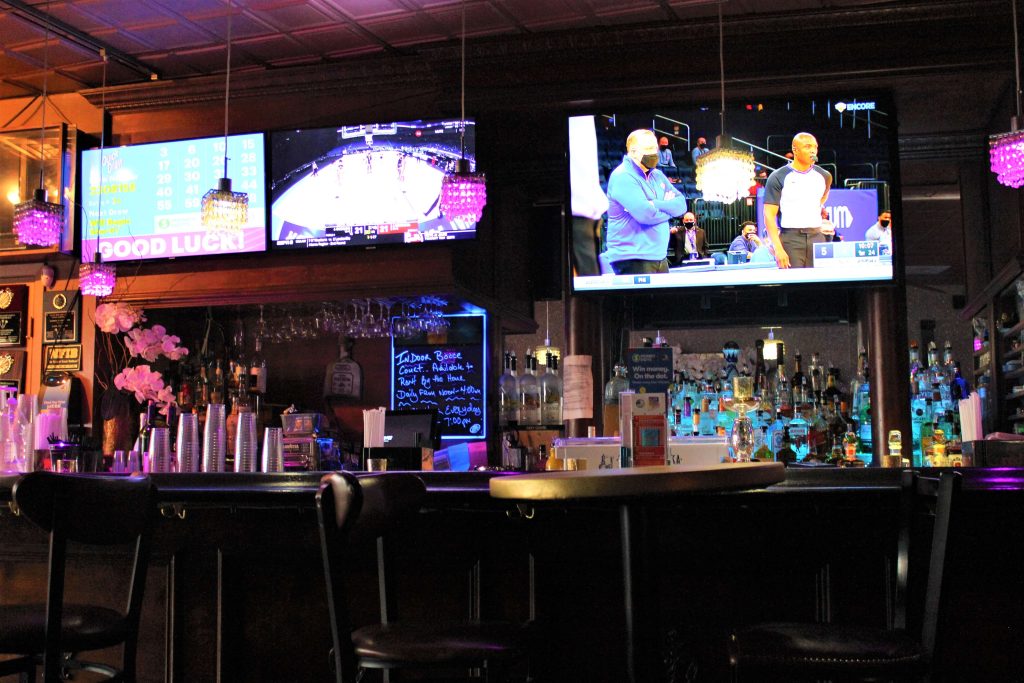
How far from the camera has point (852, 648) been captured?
6.81 feet

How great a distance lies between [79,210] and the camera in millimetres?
6180

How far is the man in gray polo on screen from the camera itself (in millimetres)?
4906

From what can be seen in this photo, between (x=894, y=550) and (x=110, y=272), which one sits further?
(x=110, y=272)

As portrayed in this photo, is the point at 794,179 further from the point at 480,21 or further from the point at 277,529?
the point at 277,529

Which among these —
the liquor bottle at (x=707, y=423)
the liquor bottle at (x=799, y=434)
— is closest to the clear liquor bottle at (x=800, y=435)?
the liquor bottle at (x=799, y=434)

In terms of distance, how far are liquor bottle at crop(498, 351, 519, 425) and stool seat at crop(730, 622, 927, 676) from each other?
4096 mm

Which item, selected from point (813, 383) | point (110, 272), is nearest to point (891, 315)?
point (813, 383)

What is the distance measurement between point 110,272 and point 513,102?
90.4 inches

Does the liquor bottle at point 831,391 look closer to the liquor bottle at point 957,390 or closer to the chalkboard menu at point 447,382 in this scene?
the liquor bottle at point 957,390

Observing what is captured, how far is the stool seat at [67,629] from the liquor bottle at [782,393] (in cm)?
446

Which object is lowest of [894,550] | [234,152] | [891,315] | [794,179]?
[894,550]

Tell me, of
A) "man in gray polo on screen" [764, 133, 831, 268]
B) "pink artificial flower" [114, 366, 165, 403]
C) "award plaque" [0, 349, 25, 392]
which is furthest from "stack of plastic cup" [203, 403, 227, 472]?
"award plaque" [0, 349, 25, 392]

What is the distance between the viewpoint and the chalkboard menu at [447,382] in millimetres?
6414

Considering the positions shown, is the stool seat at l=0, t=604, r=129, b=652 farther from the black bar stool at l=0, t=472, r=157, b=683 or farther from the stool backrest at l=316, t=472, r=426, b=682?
the stool backrest at l=316, t=472, r=426, b=682
